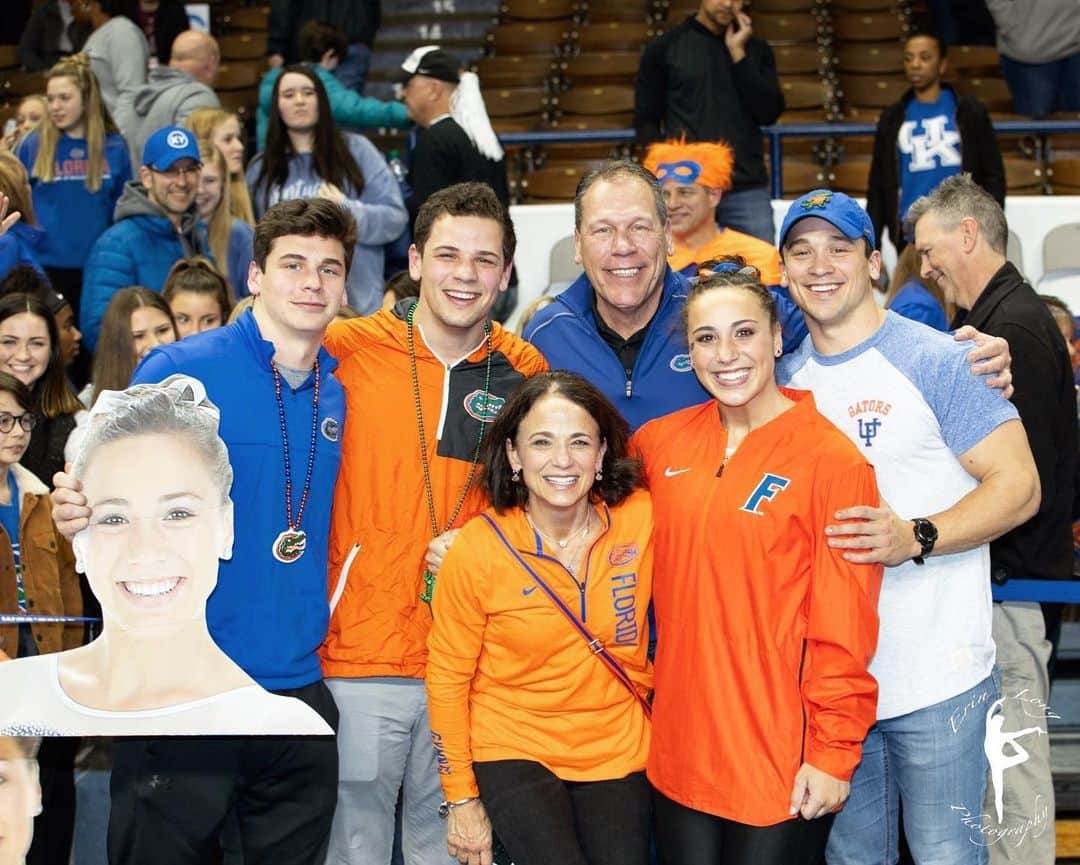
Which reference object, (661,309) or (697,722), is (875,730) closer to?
(697,722)

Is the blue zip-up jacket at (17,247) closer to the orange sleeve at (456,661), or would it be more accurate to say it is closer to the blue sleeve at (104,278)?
the blue sleeve at (104,278)

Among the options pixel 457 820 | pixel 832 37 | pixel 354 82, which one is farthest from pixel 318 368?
pixel 832 37

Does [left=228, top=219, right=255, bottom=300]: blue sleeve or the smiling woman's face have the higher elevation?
[left=228, top=219, right=255, bottom=300]: blue sleeve

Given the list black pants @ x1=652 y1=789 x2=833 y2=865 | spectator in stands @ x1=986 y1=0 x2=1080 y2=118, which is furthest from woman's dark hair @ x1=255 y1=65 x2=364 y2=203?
spectator in stands @ x1=986 y1=0 x2=1080 y2=118

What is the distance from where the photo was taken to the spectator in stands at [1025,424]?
3766mm

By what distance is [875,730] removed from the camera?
129 inches

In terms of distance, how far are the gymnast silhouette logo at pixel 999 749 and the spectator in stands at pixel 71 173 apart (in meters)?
4.59

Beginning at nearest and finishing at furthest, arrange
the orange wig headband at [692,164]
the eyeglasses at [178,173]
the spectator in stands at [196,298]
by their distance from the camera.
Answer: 1. the spectator in stands at [196,298]
2. the orange wig headband at [692,164]
3. the eyeglasses at [178,173]

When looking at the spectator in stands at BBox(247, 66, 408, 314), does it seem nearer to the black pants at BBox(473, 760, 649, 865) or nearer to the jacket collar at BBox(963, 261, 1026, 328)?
the jacket collar at BBox(963, 261, 1026, 328)

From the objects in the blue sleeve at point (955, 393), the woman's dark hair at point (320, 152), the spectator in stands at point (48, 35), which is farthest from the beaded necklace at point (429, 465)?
the spectator in stands at point (48, 35)

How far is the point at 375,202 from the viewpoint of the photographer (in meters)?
6.39

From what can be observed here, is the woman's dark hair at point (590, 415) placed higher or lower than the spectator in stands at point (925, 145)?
lower

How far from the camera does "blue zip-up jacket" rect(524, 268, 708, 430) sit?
370 centimetres

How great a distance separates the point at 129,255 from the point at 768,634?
3.56m
